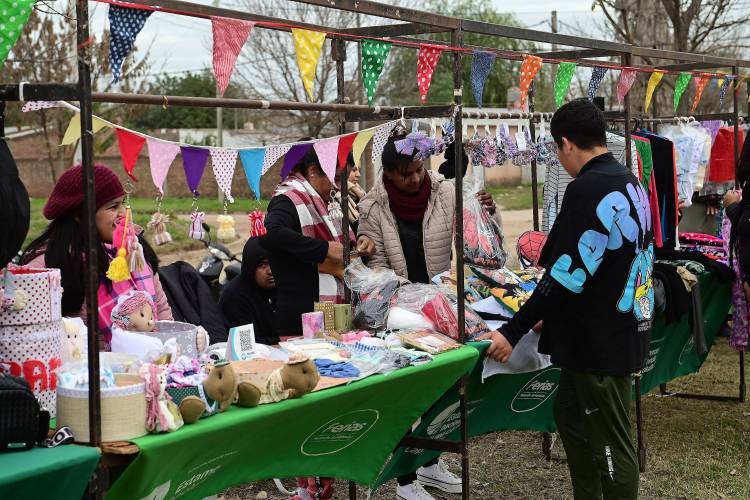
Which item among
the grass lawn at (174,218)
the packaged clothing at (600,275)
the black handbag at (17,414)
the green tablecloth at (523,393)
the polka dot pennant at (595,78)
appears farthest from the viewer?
the grass lawn at (174,218)

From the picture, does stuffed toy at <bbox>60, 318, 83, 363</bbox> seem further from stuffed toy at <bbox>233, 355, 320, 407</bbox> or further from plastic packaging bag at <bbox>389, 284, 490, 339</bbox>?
plastic packaging bag at <bbox>389, 284, 490, 339</bbox>

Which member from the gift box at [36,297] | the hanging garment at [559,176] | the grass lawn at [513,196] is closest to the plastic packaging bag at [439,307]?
the hanging garment at [559,176]

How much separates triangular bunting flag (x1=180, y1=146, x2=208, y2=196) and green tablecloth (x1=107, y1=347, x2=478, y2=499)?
0.92 meters

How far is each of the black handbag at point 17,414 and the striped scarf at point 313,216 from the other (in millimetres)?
2350

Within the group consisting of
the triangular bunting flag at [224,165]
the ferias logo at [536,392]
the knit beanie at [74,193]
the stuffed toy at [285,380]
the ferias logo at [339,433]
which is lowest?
the ferias logo at [536,392]

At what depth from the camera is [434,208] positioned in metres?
4.64

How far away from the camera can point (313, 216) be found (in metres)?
4.68

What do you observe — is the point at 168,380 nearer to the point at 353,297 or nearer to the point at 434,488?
the point at 353,297

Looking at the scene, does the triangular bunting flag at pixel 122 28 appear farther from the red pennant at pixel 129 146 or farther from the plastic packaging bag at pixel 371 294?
the plastic packaging bag at pixel 371 294

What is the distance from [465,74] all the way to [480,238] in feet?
93.6

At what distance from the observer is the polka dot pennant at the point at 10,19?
2.18 metres

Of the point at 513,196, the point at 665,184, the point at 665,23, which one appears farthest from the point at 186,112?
the point at 665,184

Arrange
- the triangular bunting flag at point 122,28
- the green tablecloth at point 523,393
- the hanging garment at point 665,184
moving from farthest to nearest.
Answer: the hanging garment at point 665,184
the green tablecloth at point 523,393
the triangular bunting flag at point 122,28

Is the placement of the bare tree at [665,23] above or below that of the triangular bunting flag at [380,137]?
above
